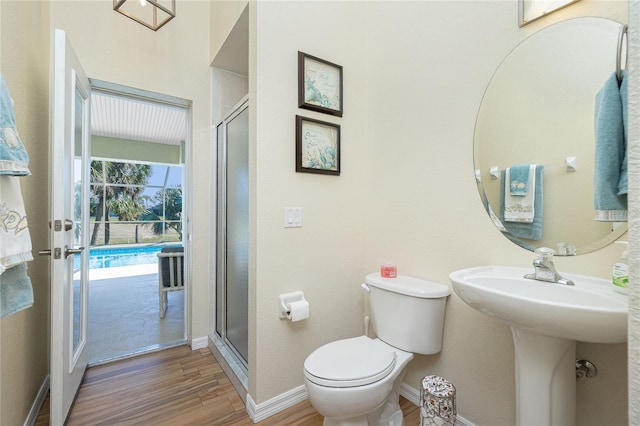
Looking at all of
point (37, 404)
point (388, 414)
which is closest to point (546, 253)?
point (388, 414)

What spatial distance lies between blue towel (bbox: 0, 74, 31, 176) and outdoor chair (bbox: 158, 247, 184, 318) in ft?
6.38

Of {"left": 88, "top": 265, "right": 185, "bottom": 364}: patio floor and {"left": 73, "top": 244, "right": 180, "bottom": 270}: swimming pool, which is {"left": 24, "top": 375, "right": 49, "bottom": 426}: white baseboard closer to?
{"left": 88, "top": 265, "right": 185, "bottom": 364}: patio floor

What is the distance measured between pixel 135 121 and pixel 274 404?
545cm

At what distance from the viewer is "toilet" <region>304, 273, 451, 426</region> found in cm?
113

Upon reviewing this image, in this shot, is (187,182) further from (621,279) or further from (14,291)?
(621,279)

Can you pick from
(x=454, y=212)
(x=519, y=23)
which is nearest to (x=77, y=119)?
(x=454, y=212)

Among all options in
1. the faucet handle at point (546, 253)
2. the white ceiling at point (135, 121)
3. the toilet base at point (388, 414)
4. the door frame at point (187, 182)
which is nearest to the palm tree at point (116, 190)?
the white ceiling at point (135, 121)

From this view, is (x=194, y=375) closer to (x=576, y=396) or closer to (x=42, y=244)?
(x=42, y=244)

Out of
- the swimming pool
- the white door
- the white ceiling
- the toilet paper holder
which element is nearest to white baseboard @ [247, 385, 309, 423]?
the toilet paper holder

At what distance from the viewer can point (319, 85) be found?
168cm

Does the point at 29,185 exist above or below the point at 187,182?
below

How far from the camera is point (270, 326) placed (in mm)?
1512

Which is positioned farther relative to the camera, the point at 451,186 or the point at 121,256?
the point at 121,256

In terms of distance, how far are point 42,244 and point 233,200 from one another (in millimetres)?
1140
